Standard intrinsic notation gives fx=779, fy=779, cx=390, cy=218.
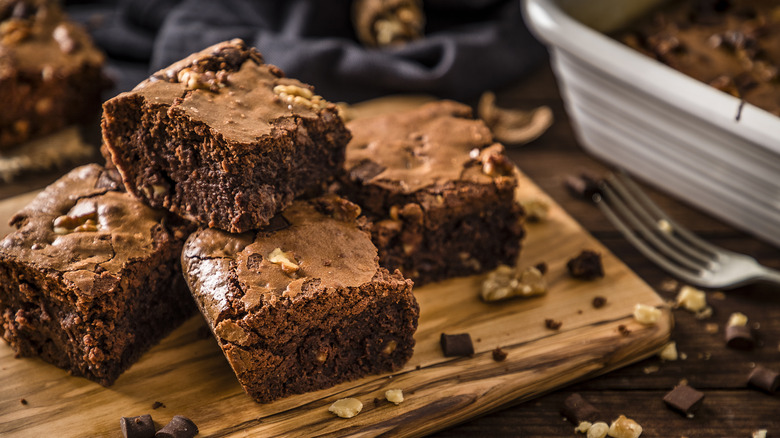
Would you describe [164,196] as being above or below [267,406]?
above

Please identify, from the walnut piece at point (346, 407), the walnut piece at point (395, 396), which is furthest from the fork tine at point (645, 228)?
the walnut piece at point (346, 407)

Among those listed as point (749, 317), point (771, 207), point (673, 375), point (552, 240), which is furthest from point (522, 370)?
point (771, 207)

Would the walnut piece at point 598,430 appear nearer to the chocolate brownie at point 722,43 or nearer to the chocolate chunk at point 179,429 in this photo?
the chocolate chunk at point 179,429

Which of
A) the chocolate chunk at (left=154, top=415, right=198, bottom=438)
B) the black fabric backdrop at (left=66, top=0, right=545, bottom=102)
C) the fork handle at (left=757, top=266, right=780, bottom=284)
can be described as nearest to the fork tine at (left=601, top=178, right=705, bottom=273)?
the fork handle at (left=757, top=266, right=780, bottom=284)

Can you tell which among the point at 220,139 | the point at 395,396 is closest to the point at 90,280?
the point at 220,139

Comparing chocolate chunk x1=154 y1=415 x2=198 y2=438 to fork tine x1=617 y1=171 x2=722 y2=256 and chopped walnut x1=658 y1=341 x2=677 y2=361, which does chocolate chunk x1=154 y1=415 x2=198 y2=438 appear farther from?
fork tine x1=617 y1=171 x2=722 y2=256

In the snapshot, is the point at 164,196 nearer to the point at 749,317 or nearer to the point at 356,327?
the point at 356,327

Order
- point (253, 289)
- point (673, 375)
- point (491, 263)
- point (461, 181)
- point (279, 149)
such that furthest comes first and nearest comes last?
point (491, 263) < point (461, 181) < point (673, 375) < point (279, 149) < point (253, 289)
